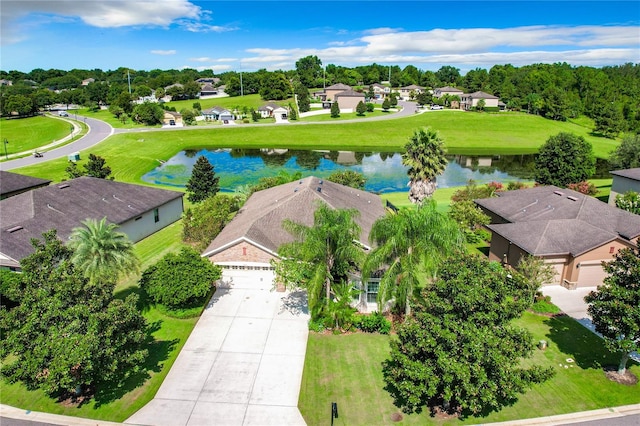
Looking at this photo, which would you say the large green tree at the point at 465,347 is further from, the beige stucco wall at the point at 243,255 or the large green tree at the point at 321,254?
the beige stucco wall at the point at 243,255

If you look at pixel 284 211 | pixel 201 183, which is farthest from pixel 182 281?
pixel 201 183

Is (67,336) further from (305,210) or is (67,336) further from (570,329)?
(570,329)

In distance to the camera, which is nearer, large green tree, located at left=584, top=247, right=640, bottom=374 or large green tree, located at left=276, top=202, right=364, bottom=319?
large green tree, located at left=584, top=247, right=640, bottom=374

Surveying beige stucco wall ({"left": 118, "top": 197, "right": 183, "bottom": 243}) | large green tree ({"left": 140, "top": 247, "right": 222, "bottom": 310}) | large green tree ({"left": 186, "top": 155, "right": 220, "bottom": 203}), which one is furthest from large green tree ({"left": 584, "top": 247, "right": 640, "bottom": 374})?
large green tree ({"left": 186, "top": 155, "right": 220, "bottom": 203})

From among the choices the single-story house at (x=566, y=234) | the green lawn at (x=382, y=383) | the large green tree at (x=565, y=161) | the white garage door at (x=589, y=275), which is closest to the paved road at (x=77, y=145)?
the green lawn at (x=382, y=383)

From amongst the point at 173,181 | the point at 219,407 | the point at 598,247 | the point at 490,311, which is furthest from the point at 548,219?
the point at 173,181

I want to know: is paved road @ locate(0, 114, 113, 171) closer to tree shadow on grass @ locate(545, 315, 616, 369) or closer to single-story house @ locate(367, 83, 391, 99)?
tree shadow on grass @ locate(545, 315, 616, 369)
